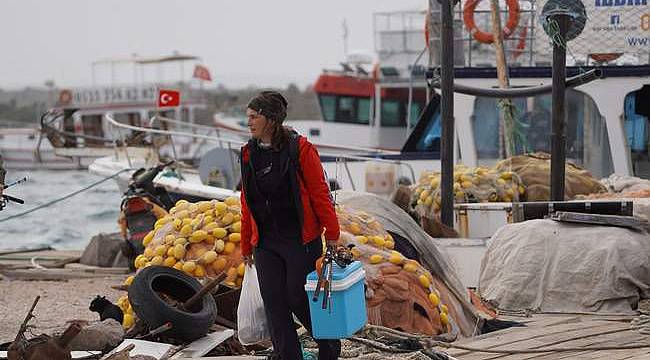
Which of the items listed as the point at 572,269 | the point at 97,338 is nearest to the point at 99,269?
the point at 572,269

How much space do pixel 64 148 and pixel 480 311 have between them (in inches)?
929

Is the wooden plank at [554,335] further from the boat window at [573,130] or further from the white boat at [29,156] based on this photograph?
the white boat at [29,156]

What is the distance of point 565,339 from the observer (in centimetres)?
720

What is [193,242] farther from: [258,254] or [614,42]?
[614,42]

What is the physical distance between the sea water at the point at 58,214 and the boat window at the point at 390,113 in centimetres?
774

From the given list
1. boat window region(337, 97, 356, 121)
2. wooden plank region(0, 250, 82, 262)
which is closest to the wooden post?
wooden plank region(0, 250, 82, 262)

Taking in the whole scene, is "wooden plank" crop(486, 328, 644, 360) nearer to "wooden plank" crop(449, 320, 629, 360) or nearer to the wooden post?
"wooden plank" crop(449, 320, 629, 360)

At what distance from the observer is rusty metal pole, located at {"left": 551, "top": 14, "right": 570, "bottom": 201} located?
1021 centimetres

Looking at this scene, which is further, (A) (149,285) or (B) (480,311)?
(B) (480,311)

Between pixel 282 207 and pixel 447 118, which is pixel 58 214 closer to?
pixel 447 118

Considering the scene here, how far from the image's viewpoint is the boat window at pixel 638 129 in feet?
44.8

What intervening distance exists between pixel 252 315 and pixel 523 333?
1934 mm

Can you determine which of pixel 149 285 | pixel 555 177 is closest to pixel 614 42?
pixel 555 177

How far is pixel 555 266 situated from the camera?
868cm
